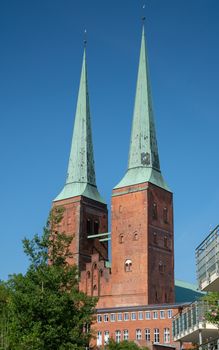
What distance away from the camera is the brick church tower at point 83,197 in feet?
335

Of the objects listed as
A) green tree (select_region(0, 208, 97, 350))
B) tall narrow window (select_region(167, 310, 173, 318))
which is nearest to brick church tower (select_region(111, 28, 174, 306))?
tall narrow window (select_region(167, 310, 173, 318))

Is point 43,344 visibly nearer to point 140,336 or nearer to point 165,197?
point 140,336

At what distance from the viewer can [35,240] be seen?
1448 inches

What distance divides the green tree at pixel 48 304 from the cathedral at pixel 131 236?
51.6 meters

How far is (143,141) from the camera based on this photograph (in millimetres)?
100938

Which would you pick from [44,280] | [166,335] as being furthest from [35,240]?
[166,335]

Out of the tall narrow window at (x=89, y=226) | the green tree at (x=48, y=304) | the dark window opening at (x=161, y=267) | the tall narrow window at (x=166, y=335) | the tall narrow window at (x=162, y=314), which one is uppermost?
the tall narrow window at (x=89, y=226)

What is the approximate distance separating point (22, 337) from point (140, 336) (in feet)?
191

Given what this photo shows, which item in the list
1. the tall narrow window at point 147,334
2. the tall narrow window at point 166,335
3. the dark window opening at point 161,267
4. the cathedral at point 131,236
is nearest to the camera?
the tall narrow window at point 166,335

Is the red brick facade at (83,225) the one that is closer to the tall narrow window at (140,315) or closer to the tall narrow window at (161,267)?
the tall narrow window at (161,267)

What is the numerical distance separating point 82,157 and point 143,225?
19328 mm

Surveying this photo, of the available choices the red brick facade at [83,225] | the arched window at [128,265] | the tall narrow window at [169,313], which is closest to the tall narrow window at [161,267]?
the arched window at [128,265]

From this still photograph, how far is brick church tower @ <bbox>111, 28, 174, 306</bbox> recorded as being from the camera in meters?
92.9

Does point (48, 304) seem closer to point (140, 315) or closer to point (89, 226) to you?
point (140, 315)
